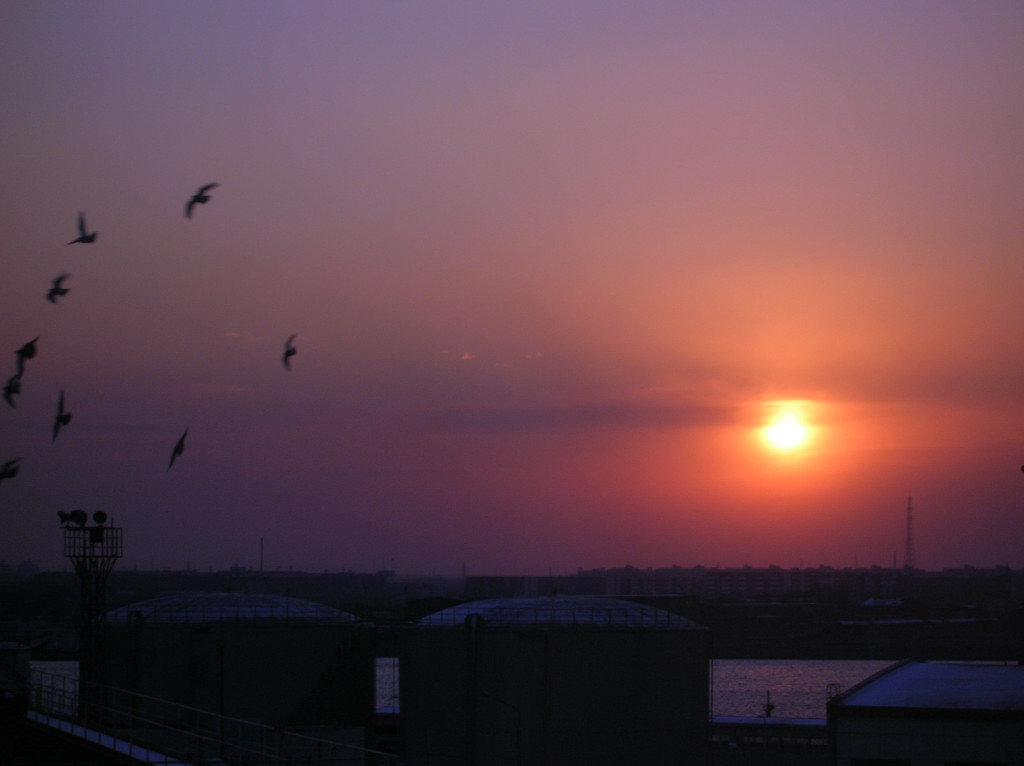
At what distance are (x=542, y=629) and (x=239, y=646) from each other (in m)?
5.71

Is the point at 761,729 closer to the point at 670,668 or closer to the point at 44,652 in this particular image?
the point at 670,668

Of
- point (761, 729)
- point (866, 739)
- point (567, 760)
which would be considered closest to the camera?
point (866, 739)

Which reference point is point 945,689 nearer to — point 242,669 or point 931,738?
point 931,738

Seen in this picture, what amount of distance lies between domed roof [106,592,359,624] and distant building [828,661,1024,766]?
10.2 m

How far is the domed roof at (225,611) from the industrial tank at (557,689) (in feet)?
10.1

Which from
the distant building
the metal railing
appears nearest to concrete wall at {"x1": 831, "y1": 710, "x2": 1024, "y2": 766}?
the distant building

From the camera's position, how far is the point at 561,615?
19.2 meters

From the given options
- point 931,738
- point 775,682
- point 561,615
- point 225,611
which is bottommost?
point 775,682

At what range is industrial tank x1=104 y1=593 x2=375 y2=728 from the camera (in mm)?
Answer: 20125

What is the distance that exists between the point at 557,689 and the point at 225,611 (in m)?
6.81

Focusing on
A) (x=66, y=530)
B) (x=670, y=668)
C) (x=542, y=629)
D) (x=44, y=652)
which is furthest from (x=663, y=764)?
(x=44, y=652)

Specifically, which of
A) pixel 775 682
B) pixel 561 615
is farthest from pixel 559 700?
pixel 775 682

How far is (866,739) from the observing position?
52.0ft

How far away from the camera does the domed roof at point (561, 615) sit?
62.7 feet
